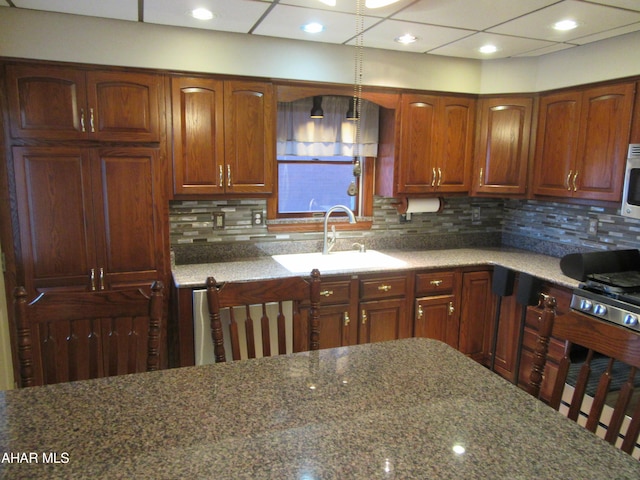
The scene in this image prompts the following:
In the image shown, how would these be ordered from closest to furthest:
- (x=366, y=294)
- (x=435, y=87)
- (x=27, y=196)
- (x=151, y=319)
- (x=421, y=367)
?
(x=421, y=367) → (x=151, y=319) → (x=27, y=196) → (x=366, y=294) → (x=435, y=87)

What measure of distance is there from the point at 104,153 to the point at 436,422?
7.55 feet

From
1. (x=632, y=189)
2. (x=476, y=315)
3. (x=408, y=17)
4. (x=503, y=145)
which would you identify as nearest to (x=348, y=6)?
(x=408, y=17)

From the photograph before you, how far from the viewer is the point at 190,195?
2855 millimetres

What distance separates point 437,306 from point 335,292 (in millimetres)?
792

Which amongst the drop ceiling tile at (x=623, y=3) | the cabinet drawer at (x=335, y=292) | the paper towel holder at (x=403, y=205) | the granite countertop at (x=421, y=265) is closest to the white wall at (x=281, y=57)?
the drop ceiling tile at (x=623, y=3)

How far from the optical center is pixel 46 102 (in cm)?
249

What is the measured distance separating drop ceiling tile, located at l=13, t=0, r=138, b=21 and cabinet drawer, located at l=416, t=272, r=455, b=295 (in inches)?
90.7

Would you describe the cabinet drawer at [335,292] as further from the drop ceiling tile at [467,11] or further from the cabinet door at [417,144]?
the drop ceiling tile at [467,11]

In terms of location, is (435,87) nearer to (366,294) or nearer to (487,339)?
(366,294)

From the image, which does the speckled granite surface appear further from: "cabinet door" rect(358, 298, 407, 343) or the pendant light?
the pendant light

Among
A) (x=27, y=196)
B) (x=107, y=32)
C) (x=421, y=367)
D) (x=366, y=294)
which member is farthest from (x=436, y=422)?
(x=107, y=32)

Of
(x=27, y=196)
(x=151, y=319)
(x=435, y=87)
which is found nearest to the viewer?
(x=151, y=319)

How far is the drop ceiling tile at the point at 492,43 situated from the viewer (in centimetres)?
284

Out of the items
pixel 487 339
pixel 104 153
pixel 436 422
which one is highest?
pixel 104 153
